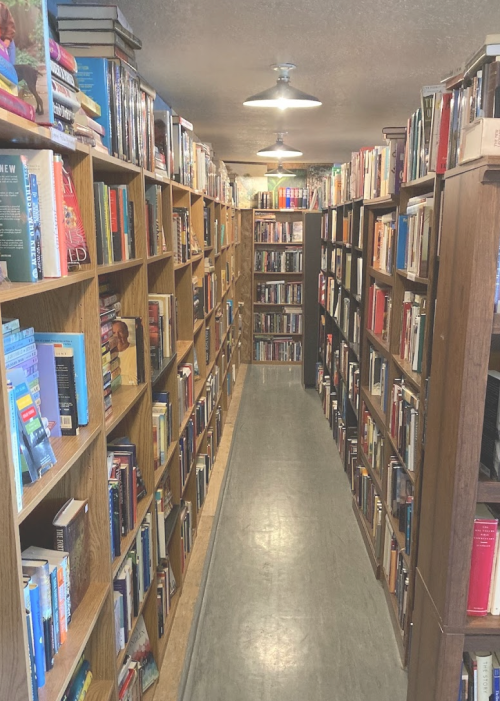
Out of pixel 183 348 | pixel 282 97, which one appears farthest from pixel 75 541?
pixel 282 97

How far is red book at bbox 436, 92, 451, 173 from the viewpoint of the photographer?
1.89m

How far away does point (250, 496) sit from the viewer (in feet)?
12.3

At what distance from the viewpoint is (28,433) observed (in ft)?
3.31

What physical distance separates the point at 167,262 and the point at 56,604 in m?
1.57

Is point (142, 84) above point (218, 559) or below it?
above

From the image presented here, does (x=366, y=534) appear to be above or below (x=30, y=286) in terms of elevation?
below

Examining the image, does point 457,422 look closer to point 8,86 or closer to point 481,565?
point 481,565

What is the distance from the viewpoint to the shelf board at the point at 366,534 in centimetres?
293

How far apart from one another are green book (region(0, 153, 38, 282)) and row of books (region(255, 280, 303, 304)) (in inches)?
254

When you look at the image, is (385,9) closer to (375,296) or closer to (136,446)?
(375,296)

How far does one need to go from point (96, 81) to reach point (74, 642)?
1439 mm

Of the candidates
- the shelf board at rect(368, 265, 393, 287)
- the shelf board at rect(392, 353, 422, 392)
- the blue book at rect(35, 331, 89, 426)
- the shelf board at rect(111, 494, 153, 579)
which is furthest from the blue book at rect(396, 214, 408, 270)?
the blue book at rect(35, 331, 89, 426)

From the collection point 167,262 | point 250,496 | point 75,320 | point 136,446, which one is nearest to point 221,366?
point 250,496

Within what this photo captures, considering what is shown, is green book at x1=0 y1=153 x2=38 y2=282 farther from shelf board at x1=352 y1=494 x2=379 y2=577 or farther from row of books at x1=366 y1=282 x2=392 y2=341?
shelf board at x1=352 y1=494 x2=379 y2=577
